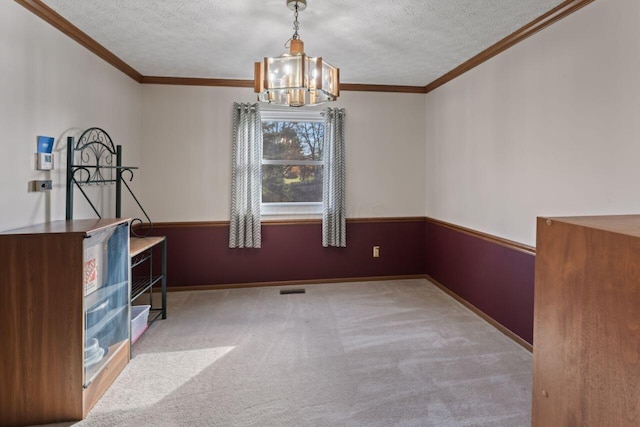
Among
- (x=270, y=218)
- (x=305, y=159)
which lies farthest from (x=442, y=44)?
(x=270, y=218)

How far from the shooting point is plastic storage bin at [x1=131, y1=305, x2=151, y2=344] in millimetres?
2775

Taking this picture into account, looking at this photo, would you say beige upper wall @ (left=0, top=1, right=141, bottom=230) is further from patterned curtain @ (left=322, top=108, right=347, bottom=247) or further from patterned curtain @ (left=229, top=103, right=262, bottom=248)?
patterned curtain @ (left=322, top=108, right=347, bottom=247)

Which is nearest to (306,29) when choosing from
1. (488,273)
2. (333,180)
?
(333,180)

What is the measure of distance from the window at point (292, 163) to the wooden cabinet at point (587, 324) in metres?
3.40

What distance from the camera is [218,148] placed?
13.6 feet

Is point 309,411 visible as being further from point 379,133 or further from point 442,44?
point 379,133

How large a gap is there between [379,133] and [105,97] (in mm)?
2920

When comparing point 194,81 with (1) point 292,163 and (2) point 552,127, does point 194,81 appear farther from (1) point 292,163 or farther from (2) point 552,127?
(2) point 552,127

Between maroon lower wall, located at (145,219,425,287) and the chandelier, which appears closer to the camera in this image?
the chandelier

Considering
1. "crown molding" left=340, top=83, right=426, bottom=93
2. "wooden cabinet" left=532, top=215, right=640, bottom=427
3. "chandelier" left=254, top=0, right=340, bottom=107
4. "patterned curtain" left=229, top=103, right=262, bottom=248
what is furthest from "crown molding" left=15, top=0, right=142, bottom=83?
"wooden cabinet" left=532, top=215, right=640, bottom=427

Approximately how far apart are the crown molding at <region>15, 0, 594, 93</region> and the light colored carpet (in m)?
2.36

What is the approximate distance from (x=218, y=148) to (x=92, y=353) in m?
2.59

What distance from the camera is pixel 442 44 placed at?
9.97ft

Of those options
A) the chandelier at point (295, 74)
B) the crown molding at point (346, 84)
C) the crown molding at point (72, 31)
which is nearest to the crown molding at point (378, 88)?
the crown molding at point (346, 84)
